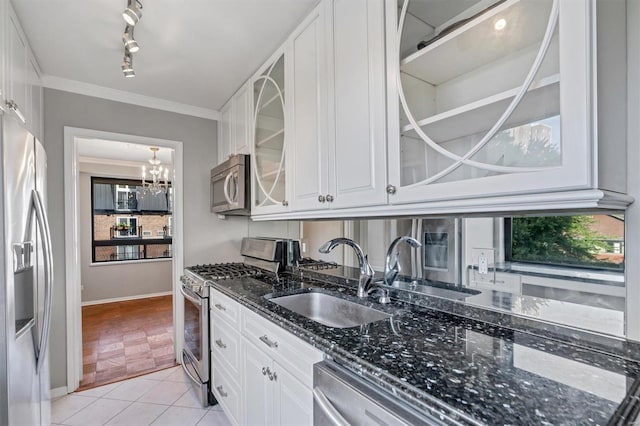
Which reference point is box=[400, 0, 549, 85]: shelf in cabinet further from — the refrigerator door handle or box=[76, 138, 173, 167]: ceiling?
box=[76, 138, 173, 167]: ceiling

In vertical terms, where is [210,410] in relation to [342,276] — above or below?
below

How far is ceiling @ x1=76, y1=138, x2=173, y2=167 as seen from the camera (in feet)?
13.9

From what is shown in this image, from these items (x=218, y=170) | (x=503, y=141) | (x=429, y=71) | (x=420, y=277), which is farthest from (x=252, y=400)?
(x=218, y=170)

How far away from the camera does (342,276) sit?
188 centimetres

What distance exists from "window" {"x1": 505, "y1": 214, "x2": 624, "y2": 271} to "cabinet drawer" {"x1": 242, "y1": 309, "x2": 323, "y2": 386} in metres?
0.82

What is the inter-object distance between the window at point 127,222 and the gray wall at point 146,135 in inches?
126

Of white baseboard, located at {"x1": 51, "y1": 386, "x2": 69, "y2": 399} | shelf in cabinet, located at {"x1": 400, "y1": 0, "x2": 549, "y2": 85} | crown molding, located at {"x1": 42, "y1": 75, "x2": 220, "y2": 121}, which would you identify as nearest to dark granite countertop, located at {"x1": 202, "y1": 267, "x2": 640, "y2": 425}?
shelf in cabinet, located at {"x1": 400, "y1": 0, "x2": 549, "y2": 85}

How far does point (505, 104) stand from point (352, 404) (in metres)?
0.95

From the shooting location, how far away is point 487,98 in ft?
3.02

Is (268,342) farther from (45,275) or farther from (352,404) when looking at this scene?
(45,275)

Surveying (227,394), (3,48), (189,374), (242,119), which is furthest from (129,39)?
(189,374)

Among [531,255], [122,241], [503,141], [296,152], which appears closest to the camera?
[503,141]

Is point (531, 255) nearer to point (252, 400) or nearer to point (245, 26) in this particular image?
point (252, 400)

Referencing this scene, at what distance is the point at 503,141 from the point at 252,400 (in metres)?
1.57
